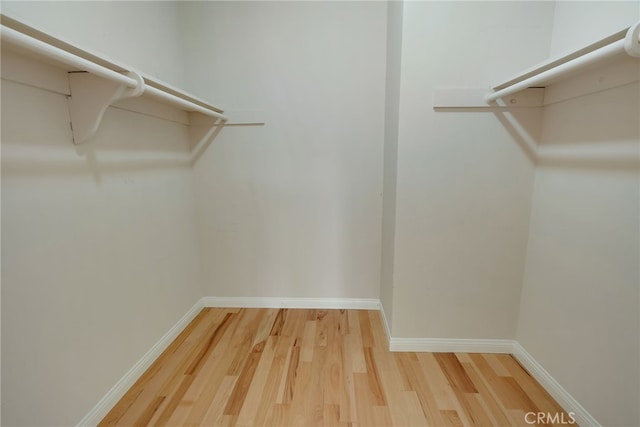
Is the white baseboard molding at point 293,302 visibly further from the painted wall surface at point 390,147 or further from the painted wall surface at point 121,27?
the painted wall surface at point 121,27

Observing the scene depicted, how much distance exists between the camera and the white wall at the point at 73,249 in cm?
88

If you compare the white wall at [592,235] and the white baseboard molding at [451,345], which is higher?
the white wall at [592,235]

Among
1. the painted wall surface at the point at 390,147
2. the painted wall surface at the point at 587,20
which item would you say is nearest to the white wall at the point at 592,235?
the painted wall surface at the point at 587,20

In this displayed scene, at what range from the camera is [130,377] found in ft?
4.51

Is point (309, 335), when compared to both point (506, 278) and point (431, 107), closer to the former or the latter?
point (506, 278)

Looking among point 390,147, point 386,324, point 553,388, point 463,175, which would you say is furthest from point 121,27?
point 553,388

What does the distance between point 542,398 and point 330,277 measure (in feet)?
4.36

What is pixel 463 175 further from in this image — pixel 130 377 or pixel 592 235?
pixel 130 377

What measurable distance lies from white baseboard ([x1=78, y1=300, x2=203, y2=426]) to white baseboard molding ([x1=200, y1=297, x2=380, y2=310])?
27cm

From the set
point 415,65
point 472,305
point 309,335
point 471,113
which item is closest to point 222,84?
point 415,65

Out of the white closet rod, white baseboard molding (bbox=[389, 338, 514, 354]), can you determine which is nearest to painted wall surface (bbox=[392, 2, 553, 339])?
white baseboard molding (bbox=[389, 338, 514, 354])

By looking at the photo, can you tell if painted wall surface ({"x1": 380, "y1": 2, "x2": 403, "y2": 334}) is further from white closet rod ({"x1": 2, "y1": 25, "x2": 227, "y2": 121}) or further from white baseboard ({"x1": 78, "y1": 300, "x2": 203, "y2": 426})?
white baseboard ({"x1": 78, "y1": 300, "x2": 203, "y2": 426})

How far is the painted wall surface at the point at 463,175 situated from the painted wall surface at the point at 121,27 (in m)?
1.40

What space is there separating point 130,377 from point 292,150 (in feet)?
5.26
